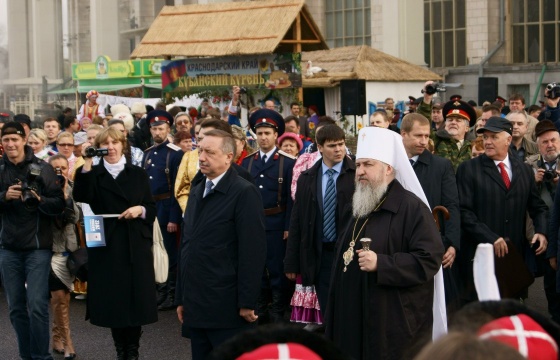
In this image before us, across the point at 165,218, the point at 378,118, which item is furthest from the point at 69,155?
the point at 378,118

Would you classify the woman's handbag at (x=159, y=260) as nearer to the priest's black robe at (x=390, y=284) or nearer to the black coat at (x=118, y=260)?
the black coat at (x=118, y=260)

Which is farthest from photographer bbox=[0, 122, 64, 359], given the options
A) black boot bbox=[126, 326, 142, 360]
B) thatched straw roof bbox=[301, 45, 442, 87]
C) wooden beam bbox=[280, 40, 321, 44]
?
thatched straw roof bbox=[301, 45, 442, 87]

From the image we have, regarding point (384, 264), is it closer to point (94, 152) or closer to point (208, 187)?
point (208, 187)

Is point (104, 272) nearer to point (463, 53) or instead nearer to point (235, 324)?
point (235, 324)

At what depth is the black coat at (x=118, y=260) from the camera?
8.30 meters

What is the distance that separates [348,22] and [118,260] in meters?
32.5

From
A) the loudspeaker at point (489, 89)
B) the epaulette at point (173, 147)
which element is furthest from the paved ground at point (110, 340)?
the loudspeaker at point (489, 89)

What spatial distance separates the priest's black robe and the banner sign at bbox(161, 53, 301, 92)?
1298 centimetres

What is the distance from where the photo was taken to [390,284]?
595 cm

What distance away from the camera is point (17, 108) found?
50.9 metres

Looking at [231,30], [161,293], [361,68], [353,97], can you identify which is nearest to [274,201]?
[161,293]

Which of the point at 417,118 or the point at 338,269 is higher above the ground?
the point at 417,118

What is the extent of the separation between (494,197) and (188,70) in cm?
1309

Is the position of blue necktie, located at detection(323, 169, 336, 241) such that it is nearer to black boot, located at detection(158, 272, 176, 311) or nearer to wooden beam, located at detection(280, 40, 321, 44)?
black boot, located at detection(158, 272, 176, 311)
